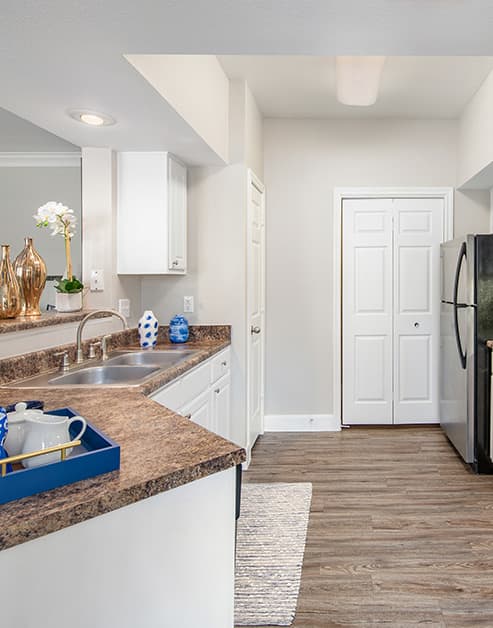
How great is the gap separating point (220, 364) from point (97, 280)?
93 cm

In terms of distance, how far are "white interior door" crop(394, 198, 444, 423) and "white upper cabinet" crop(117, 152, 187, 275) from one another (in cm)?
219

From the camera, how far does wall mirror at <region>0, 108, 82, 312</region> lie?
3.37 m

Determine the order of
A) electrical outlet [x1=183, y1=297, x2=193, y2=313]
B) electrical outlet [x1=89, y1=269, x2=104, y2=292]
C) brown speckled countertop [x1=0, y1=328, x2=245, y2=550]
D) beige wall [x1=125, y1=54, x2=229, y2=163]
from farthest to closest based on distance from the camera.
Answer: electrical outlet [x1=183, y1=297, x2=193, y2=313]
electrical outlet [x1=89, y1=269, x2=104, y2=292]
beige wall [x1=125, y1=54, x2=229, y2=163]
brown speckled countertop [x1=0, y1=328, x2=245, y2=550]

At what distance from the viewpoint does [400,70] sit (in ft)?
11.3

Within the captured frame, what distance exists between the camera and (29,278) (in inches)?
100

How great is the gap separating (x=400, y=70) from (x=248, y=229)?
1445 millimetres

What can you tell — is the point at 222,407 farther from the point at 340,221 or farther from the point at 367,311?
the point at 340,221

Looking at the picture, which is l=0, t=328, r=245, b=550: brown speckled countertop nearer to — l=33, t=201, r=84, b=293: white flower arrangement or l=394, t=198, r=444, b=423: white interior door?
l=33, t=201, r=84, b=293: white flower arrangement

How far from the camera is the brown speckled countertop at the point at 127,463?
2.77 feet

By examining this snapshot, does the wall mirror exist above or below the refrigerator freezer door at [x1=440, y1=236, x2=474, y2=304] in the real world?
above

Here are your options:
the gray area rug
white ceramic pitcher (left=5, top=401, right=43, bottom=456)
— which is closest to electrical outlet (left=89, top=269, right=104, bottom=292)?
the gray area rug

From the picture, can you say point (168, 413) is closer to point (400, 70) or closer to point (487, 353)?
point (487, 353)

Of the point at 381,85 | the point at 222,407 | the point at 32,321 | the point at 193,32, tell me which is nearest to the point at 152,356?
the point at 222,407

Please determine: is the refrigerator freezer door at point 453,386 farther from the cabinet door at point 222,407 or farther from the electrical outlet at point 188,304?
the electrical outlet at point 188,304
